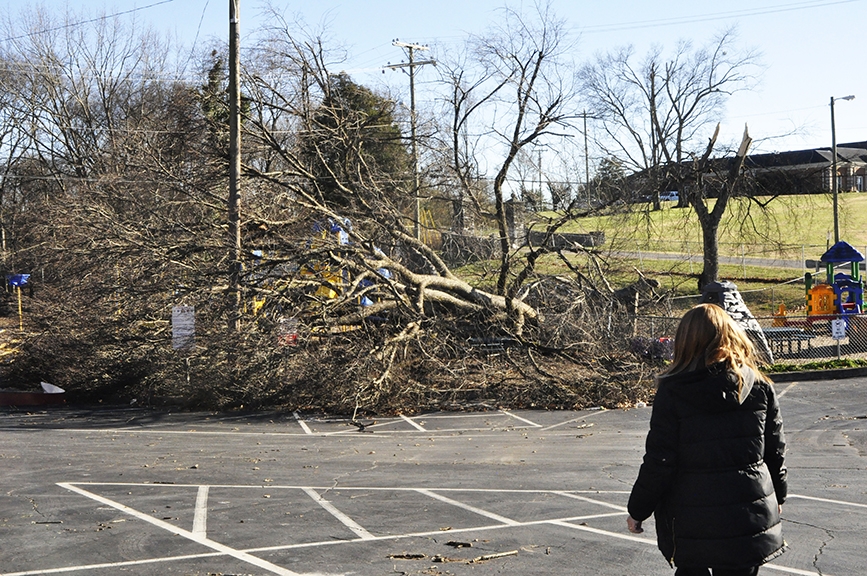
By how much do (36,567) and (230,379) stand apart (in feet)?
30.8

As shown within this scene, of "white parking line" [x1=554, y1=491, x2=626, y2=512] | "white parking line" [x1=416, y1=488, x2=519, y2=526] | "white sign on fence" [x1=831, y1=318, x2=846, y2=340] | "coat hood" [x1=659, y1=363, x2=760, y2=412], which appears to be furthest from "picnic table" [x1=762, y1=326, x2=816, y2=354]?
"coat hood" [x1=659, y1=363, x2=760, y2=412]

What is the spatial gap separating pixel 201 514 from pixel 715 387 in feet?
18.9

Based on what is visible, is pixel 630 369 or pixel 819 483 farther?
pixel 630 369

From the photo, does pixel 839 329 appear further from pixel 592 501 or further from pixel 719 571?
pixel 719 571

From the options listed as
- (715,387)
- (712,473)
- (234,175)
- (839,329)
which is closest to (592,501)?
Answer: (712,473)

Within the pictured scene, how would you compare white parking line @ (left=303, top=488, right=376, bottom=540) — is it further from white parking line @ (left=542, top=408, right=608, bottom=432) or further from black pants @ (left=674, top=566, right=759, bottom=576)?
white parking line @ (left=542, top=408, right=608, bottom=432)

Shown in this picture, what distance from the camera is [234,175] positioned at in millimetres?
17234

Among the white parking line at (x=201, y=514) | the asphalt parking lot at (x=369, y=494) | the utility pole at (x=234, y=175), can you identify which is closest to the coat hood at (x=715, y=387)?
the asphalt parking lot at (x=369, y=494)

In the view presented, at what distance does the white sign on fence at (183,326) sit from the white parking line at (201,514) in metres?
6.51

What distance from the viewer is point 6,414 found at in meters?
16.3

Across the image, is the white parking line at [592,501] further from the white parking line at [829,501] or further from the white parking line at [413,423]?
the white parking line at [413,423]

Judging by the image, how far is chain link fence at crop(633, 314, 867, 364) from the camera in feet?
59.0

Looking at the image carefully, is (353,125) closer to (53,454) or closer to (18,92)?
(53,454)

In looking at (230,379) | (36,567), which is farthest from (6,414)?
(36,567)
